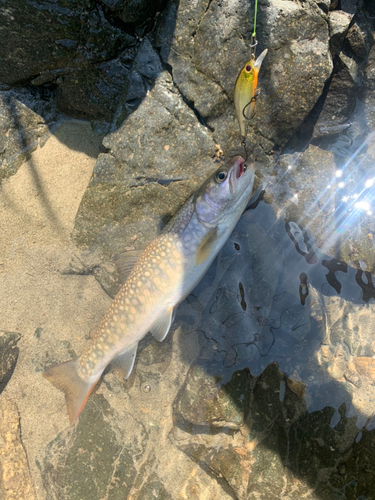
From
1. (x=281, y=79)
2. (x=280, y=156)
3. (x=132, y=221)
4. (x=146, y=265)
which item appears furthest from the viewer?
(x=280, y=156)

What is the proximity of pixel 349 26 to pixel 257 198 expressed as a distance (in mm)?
2194

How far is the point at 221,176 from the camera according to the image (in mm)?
2947

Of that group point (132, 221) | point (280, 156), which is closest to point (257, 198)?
point (280, 156)

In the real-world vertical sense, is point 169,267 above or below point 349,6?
below

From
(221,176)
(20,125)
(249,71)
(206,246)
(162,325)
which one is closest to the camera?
(249,71)

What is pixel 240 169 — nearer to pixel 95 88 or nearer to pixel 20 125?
pixel 95 88

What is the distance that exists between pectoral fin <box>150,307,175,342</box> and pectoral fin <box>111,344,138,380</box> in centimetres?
32

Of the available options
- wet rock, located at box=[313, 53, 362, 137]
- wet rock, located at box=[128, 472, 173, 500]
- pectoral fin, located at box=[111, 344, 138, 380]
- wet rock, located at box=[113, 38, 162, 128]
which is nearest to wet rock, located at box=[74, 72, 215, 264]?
wet rock, located at box=[113, 38, 162, 128]

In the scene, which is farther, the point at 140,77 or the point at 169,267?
the point at 140,77

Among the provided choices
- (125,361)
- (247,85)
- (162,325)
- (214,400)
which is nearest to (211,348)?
(214,400)

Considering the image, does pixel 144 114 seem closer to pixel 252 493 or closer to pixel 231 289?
pixel 231 289

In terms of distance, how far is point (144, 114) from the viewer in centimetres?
348

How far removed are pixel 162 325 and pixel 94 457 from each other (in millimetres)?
1697

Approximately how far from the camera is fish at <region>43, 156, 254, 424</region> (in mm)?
3068
